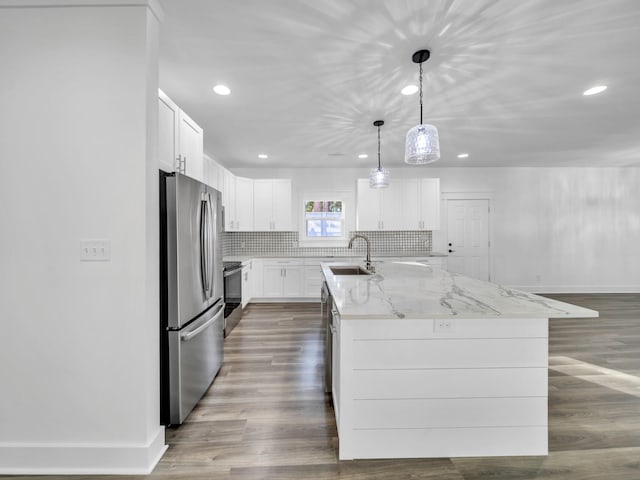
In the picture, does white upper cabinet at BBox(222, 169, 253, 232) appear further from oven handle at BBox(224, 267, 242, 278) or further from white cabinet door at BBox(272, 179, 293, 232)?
oven handle at BBox(224, 267, 242, 278)

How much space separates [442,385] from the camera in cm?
150

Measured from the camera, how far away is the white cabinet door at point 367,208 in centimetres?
538

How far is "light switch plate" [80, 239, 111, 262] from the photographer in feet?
4.94

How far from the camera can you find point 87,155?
59.1 inches

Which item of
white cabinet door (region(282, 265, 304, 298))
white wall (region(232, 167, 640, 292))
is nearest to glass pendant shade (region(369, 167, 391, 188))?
white wall (region(232, 167, 640, 292))

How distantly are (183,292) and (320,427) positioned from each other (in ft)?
4.10

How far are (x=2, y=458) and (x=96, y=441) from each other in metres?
0.49

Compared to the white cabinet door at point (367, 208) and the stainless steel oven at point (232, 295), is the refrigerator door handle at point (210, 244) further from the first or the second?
the white cabinet door at point (367, 208)

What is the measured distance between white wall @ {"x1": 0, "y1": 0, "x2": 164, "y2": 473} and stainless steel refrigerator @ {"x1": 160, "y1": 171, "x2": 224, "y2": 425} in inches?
9.6

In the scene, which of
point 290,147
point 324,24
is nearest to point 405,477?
point 324,24

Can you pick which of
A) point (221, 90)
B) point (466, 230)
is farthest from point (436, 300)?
point (466, 230)

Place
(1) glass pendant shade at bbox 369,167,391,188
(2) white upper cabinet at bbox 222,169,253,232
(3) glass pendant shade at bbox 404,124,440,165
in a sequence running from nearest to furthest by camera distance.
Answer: (3) glass pendant shade at bbox 404,124,440,165, (1) glass pendant shade at bbox 369,167,391,188, (2) white upper cabinet at bbox 222,169,253,232

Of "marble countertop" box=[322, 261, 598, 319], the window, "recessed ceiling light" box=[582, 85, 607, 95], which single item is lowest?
"marble countertop" box=[322, 261, 598, 319]

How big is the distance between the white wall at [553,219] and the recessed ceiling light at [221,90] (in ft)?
9.88
